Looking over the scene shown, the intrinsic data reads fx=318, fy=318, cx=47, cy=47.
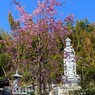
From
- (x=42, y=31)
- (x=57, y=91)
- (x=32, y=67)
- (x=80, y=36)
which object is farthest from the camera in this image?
(x=80, y=36)

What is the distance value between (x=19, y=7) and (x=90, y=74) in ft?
42.7

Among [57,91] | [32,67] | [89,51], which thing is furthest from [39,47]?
[89,51]

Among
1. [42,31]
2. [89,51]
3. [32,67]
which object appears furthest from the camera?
[89,51]

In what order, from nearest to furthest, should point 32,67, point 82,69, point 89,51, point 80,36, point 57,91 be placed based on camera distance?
Answer: point 32,67
point 57,91
point 82,69
point 89,51
point 80,36

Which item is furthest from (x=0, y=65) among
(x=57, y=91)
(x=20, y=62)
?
(x=20, y=62)

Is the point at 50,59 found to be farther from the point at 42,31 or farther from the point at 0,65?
the point at 0,65

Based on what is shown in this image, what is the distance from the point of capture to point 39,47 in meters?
7.01

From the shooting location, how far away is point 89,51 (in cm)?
2062

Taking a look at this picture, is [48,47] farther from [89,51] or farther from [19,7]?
[89,51]

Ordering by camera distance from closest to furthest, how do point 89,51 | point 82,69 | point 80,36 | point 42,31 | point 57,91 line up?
1. point 42,31
2. point 57,91
3. point 82,69
4. point 89,51
5. point 80,36

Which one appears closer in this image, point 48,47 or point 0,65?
point 48,47

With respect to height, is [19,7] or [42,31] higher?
[19,7]

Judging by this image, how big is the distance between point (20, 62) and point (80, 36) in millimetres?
14691

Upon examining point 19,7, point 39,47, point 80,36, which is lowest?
point 39,47
